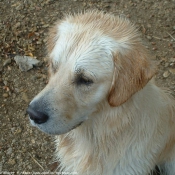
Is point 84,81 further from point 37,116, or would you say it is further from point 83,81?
point 37,116

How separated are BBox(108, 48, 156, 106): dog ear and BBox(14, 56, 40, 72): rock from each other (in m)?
2.06

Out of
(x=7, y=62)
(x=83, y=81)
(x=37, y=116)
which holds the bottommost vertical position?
(x=7, y=62)

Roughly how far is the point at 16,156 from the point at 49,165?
14.2 inches

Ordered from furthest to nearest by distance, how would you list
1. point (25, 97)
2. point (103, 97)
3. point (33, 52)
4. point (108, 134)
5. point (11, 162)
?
point (33, 52) → point (25, 97) → point (11, 162) → point (108, 134) → point (103, 97)

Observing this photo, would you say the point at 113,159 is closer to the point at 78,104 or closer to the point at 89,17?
the point at 78,104

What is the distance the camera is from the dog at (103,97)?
230cm

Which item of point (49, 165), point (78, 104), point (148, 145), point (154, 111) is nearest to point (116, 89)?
point (78, 104)

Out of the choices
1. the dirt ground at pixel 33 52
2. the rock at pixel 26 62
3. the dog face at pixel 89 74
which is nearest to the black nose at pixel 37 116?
the dog face at pixel 89 74

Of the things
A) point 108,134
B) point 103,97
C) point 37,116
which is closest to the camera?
point 37,116

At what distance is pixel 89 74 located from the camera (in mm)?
2303

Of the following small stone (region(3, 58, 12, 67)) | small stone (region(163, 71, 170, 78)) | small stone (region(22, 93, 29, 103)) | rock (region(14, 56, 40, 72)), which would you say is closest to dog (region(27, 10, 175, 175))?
small stone (region(22, 93, 29, 103))

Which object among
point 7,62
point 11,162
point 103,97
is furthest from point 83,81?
point 7,62

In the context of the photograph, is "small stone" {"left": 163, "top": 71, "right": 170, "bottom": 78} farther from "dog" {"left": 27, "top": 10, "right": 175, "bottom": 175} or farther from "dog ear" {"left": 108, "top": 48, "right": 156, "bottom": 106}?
"dog ear" {"left": 108, "top": 48, "right": 156, "bottom": 106}

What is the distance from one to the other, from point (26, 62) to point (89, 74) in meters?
2.08
